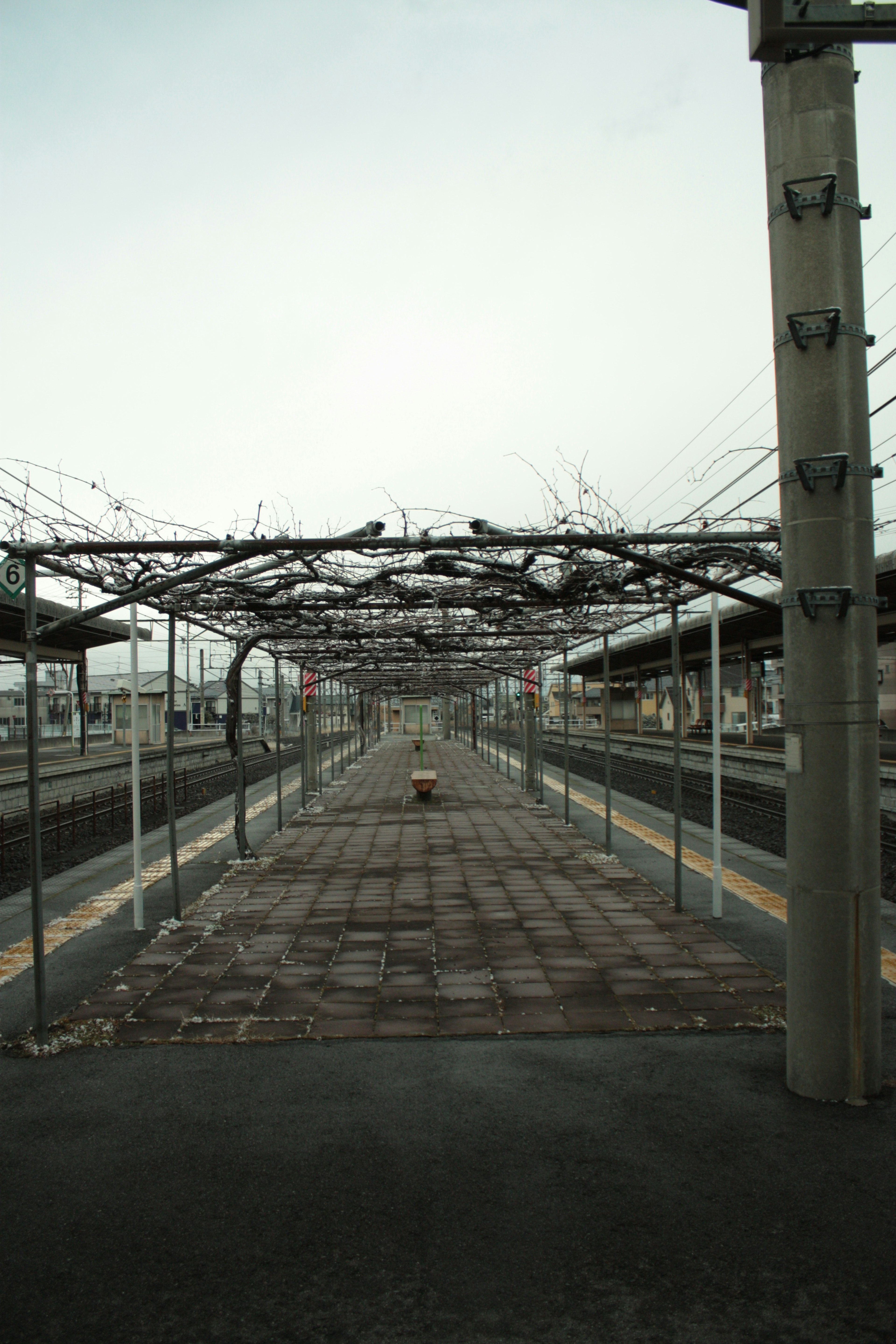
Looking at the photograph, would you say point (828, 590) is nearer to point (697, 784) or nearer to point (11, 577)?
point (11, 577)

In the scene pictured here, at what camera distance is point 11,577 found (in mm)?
4793

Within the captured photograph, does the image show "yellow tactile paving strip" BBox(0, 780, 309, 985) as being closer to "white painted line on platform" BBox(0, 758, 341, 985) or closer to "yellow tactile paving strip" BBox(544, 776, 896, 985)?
"white painted line on platform" BBox(0, 758, 341, 985)

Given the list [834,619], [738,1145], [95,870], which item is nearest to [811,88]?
[834,619]

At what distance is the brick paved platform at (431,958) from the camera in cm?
455

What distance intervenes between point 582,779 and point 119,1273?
1909cm

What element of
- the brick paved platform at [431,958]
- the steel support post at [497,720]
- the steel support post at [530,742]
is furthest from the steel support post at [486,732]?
the brick paved platform at [431,958]

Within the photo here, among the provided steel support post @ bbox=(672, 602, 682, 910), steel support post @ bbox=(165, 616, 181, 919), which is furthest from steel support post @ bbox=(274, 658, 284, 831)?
steel support post @ bbox=(672, 602, 682, 910)

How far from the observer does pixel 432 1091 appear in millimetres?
3672

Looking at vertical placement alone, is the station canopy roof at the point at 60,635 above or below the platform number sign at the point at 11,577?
above

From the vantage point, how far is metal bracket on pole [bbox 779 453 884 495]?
3467mm

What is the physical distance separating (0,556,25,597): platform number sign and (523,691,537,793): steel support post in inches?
429

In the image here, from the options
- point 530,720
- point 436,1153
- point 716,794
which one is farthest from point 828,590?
point 530,720

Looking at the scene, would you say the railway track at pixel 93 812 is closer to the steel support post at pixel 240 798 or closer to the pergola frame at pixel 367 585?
the steel support post at pixel 240 798

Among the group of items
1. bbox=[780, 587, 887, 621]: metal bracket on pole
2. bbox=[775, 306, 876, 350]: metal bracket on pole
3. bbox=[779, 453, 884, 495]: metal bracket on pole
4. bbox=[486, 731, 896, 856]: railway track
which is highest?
bbox=[775, 306, 876, 350]: metal bracket on pole
